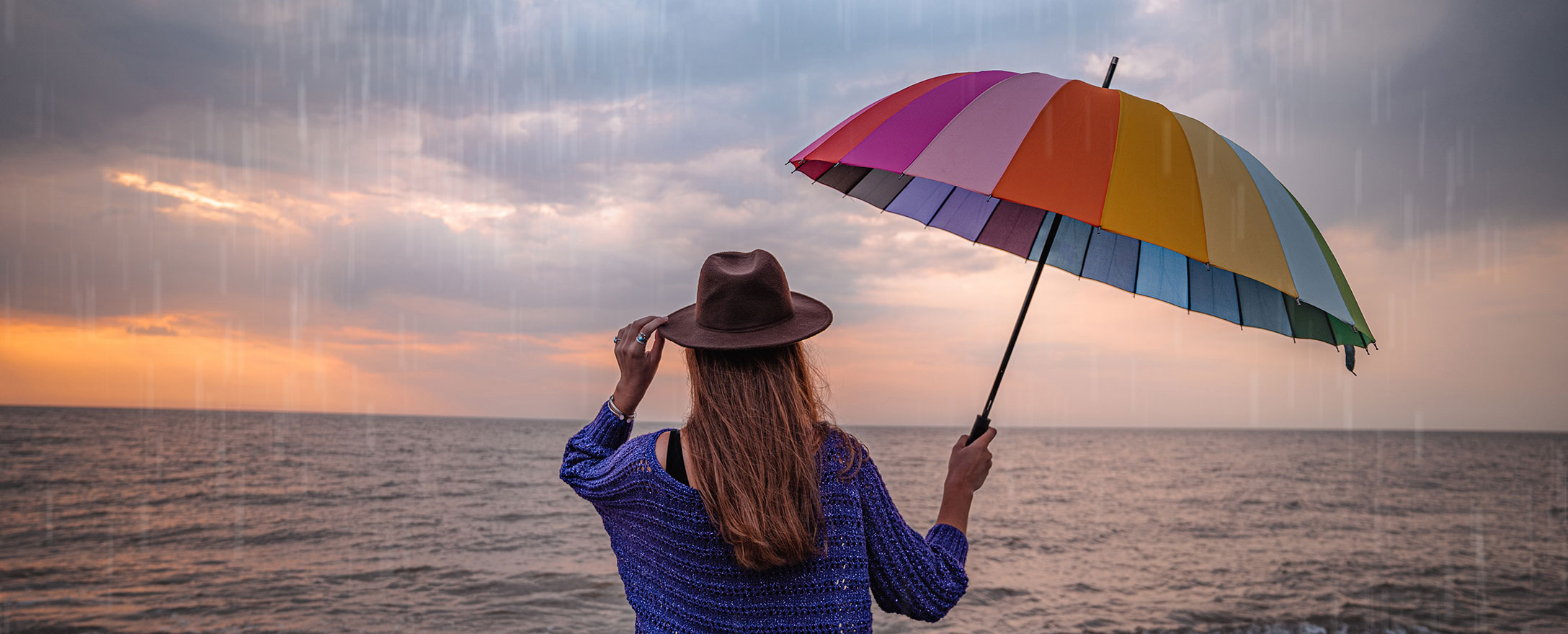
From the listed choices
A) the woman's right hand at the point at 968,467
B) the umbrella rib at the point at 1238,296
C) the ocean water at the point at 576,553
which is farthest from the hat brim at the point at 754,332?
the ocean water at the point at 576,553

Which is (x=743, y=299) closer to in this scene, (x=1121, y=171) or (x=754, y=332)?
(x=754, y=332)

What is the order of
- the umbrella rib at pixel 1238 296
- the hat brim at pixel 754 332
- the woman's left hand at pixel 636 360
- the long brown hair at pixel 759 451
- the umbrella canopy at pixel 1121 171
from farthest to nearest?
the umbrella rib at pixel 1238 296
the umbrella canopy at pixel 1121 171
the woman's left hand at pixel 636 360
the hat brim at pixel 754 332
the long brown hair at pixel 759 451

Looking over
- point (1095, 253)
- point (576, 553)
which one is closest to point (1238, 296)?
point (1095, 253)

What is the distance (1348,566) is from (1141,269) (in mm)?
13744

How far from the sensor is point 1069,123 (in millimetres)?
2008

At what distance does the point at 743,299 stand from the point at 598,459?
49cm

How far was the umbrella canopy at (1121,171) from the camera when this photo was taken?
73.1 inches

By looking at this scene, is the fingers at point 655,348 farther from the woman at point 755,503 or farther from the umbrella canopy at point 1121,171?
the umbrella canopy at point 1121,171

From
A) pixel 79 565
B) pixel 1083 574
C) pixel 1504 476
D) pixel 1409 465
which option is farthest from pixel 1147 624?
pixel 1409 465

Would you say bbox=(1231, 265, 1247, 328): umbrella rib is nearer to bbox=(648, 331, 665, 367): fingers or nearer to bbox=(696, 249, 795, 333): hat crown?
bbox=(696, 249, 795, 333): hat crown

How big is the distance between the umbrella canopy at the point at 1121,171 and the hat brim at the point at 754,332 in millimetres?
515

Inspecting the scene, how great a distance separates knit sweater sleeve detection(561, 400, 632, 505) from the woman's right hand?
2.50ft

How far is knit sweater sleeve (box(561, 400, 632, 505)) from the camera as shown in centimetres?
149

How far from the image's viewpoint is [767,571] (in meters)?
1.42
